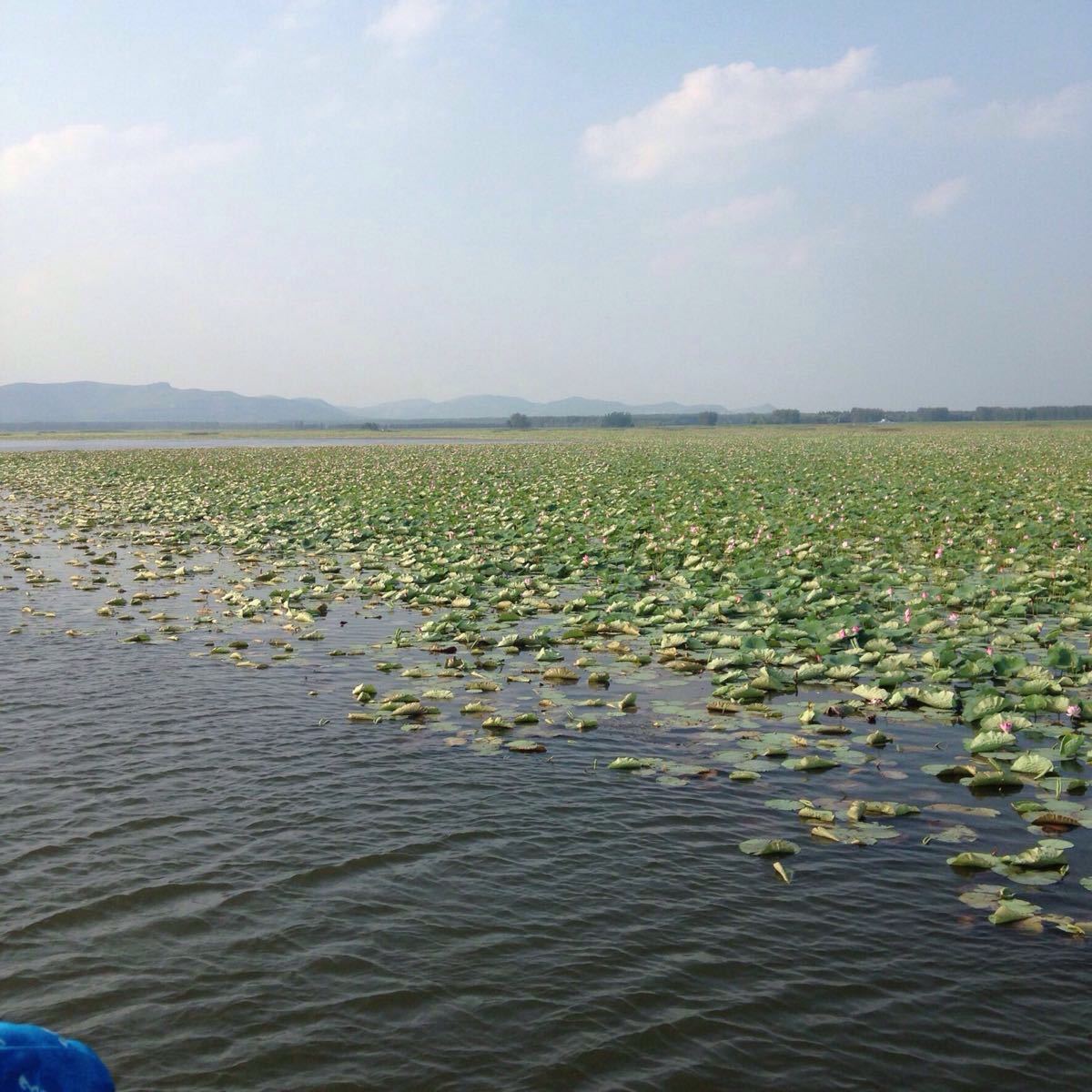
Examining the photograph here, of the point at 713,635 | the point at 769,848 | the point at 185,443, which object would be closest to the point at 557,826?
the point at 769,848

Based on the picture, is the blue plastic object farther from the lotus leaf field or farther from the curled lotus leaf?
the curled lotus leaf

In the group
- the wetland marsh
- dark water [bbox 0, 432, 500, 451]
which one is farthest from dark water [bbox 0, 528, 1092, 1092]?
dark water [bbox 0, 432, 500, 451]

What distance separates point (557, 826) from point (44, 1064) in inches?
175

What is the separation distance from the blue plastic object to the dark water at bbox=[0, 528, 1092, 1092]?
1.84m

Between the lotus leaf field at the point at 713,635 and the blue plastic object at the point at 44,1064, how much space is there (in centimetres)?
425

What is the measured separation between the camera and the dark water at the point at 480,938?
4.15m

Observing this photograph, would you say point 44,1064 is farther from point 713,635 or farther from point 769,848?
point 713,635

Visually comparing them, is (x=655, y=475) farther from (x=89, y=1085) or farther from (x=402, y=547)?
(x=89, y=1085)

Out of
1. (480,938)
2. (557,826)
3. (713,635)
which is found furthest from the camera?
(713,635)

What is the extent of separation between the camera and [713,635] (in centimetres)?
1148

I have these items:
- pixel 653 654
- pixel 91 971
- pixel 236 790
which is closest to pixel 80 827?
pixel 236 790

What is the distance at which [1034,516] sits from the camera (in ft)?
71.9

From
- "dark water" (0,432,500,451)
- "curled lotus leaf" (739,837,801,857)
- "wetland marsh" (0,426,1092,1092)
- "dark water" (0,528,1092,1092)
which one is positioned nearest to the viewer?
"dark water" (0,528,1092,1092)

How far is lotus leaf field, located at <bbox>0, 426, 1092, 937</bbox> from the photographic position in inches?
264
